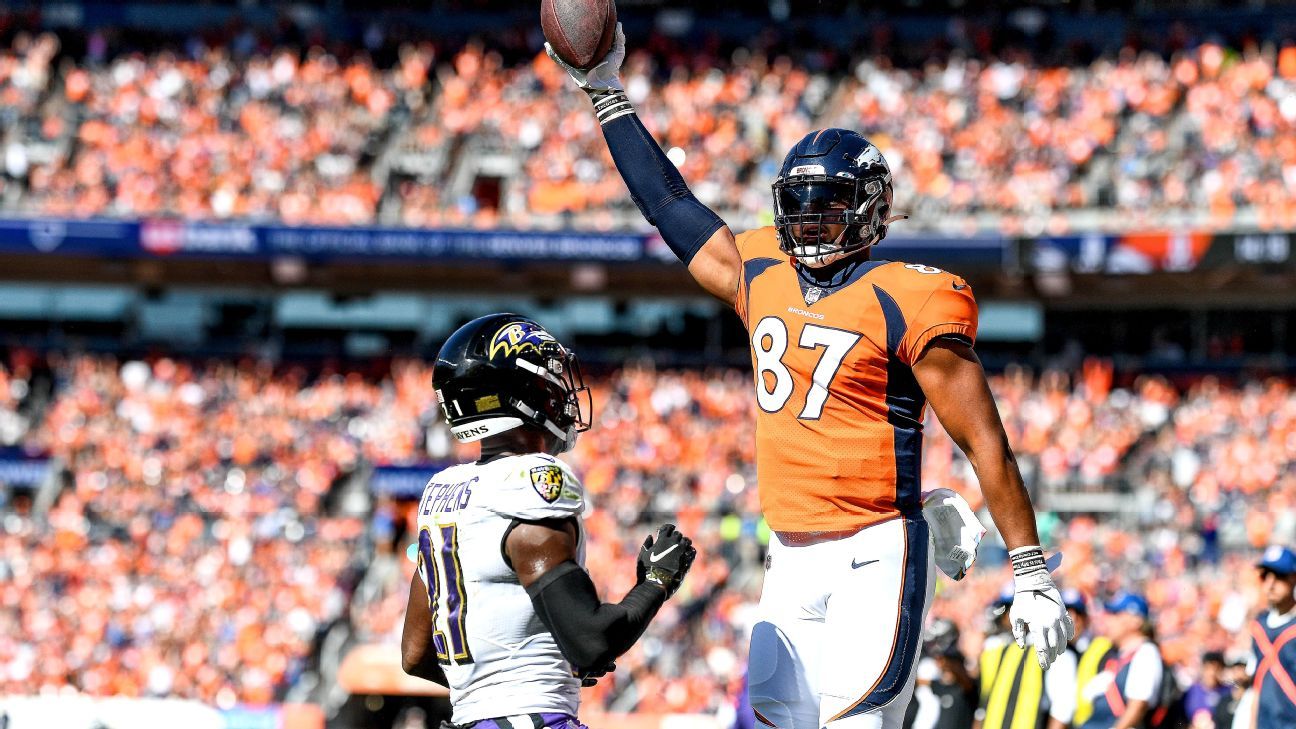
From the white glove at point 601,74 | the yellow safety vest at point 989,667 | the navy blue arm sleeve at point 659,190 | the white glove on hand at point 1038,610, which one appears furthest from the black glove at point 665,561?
the yellow safety vest at point 989,667

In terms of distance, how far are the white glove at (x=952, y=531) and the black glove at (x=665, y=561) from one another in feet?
2.35

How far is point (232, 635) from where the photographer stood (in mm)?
17859

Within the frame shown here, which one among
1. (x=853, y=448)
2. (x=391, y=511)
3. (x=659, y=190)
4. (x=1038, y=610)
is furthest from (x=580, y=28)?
(x=391, y=511)

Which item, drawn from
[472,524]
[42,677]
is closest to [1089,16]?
[42,677]

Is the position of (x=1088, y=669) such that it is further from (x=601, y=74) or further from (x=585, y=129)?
(x=585, y=129)

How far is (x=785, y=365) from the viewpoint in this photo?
4152 millimetres

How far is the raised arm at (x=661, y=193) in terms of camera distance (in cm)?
444

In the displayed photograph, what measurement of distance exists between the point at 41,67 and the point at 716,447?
13.2 metres

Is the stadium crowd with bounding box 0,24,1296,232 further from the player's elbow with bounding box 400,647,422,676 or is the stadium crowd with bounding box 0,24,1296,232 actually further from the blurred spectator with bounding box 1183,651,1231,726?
the player's elbow with bounding box 400,647,422,676

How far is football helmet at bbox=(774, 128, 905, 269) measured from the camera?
4.15m

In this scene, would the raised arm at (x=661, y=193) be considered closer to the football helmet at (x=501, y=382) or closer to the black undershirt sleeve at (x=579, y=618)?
the football helmet at (x=501, y=382)

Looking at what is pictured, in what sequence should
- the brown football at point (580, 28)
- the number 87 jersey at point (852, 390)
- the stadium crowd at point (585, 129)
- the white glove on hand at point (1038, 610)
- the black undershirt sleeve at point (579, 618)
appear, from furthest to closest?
the stadium crowd at point (585, 129), the brown football at point (580, 28), the number 87 jersey at point (852, 390), the white glove on hand at point (1038, 610), the black undershirt sleeve at point (579, 618)

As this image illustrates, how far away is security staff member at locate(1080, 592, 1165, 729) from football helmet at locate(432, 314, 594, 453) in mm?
4725

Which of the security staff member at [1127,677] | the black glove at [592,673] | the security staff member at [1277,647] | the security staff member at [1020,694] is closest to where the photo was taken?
the black glove at [592,673]
